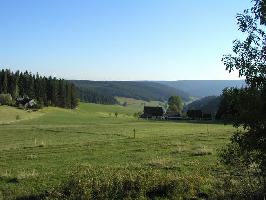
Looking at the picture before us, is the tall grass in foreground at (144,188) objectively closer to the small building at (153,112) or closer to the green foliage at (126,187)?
the green foliage at (126,187)

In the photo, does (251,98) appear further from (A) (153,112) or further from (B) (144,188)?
(A) (153,112)

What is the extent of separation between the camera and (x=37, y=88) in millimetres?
174000

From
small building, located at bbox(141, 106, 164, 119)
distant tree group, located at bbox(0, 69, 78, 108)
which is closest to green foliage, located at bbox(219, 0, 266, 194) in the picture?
distant tree group, located at bbox(0, 69, 78, 108)

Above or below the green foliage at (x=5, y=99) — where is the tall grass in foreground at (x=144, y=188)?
below

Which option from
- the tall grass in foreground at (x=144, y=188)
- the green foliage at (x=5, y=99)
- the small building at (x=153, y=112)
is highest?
the green foliage at (x=5, y=99)

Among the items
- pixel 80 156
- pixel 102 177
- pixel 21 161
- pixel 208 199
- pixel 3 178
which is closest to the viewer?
pixel 208 199

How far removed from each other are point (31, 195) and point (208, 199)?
22.5 feet

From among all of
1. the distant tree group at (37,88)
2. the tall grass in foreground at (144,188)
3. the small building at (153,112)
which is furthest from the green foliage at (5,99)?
the tall grass in foreground at (144,188)

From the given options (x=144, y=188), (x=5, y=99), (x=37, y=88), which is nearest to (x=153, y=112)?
(x=37, y=88)

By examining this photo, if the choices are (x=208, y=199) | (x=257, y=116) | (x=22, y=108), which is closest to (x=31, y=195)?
(x=208, y=199)

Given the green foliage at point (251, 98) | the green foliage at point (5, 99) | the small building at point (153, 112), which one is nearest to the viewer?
the green foliage at point (251, 98)

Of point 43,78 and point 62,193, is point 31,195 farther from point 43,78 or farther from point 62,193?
point 43,78

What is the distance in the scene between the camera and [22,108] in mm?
152250

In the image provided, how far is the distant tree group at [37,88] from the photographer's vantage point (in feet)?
554
